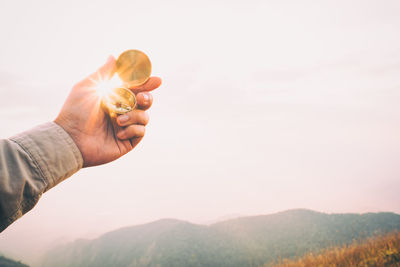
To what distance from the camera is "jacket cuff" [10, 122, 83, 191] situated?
1.90 metres

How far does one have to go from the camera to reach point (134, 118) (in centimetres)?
302

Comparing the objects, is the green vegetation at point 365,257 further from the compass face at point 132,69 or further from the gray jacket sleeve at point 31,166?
the gray jacket sleeve at point 31,166

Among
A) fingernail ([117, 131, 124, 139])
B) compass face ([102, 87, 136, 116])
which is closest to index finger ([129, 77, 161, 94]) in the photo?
compass face ([102, 87, 136, 116])

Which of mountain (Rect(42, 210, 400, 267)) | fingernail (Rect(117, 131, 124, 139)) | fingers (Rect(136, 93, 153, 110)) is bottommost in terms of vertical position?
mountain (Rect(42, 210, 400, 267))

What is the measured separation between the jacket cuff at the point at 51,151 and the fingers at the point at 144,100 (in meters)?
1.05

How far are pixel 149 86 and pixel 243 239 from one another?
18.9 m

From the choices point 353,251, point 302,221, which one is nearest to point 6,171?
point 353,251

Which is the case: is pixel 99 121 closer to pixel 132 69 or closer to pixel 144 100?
pixel 144 100

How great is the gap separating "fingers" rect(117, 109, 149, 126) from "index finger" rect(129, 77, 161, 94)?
341mm

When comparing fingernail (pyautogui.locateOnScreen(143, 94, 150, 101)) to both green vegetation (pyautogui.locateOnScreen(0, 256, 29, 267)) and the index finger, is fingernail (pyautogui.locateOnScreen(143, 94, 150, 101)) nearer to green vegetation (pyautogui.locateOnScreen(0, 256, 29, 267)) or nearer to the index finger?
the index finger

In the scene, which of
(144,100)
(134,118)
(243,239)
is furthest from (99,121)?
(243,239)

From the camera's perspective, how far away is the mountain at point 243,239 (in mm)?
16312

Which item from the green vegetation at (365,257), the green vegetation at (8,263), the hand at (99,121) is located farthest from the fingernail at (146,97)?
the green vegetation at (8,263)

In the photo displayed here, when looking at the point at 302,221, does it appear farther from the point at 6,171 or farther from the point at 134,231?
the point at 6,171
